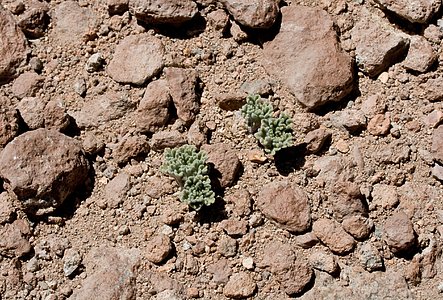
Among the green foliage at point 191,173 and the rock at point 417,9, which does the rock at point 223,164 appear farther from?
the rock at point 417,9

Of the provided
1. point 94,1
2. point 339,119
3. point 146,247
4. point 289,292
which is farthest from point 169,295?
point 94,1

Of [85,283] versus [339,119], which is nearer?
[85,283]

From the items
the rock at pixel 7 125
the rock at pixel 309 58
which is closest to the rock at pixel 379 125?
the rock at pixel 309 58

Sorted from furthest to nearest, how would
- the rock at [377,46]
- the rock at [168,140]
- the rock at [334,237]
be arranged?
the rock at [377,46], the rock at [168,140], the rock at [334,237]

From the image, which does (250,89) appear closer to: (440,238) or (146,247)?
(146,247)

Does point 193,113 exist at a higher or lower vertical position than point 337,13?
lower

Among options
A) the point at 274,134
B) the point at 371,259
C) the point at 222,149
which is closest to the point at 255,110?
the point at 274,134

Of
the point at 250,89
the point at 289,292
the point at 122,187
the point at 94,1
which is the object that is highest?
the point at 94,1

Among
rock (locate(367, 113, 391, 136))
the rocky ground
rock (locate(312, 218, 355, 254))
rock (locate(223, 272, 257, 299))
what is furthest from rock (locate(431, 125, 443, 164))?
rock (locate(223, 272, 257, 299))
